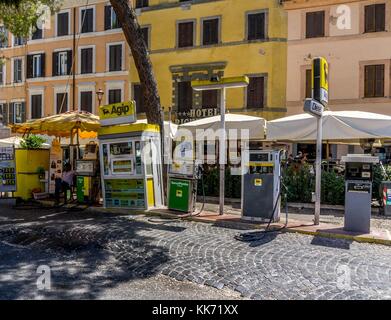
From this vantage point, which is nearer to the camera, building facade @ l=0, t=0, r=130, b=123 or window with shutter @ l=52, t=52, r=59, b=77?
building facade @ l=0, t=0, r=130, b=123

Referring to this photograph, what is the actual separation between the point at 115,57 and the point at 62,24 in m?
5.32

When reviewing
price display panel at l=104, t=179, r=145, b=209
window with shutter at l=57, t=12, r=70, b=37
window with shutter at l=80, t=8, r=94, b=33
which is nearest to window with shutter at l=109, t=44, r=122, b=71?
window with shutter at l=80, t=8, r=94, b=33

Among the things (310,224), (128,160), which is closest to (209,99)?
(128,160)

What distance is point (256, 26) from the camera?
2439 cm

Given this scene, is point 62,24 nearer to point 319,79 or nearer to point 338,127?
point 338,127

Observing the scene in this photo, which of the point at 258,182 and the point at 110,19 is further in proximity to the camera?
the point at 110,19

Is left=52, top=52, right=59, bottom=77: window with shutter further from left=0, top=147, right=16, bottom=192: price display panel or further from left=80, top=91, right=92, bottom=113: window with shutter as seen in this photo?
left=0, top=147, right=16, bottom=192: price display panel

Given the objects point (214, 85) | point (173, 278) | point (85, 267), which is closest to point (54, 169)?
point (214, 85)

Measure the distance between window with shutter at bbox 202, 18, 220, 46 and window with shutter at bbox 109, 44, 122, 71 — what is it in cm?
602

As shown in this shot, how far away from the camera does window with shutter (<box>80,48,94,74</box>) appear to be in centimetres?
2959

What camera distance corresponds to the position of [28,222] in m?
9.14

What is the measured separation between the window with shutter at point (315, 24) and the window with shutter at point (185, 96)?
7.27 metres
